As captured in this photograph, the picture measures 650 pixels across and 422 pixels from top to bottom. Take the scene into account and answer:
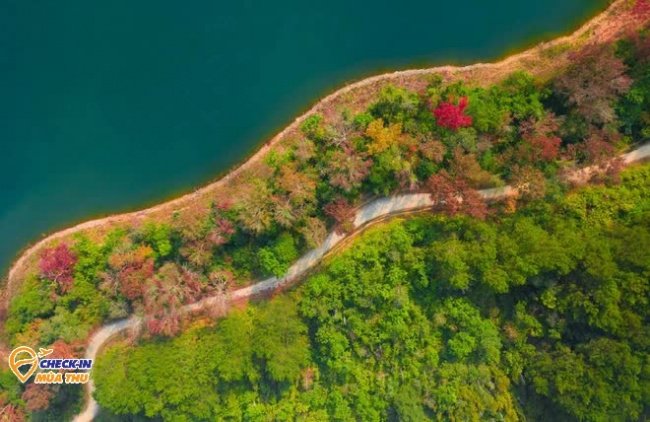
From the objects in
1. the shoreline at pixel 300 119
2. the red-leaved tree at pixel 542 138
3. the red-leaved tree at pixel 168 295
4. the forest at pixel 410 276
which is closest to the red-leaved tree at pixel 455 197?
the forest at pixel 410 276

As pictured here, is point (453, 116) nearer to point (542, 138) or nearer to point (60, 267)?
point (542, 138)

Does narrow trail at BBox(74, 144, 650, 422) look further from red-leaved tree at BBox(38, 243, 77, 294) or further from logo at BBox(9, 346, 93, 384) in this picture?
red-leaved tree at BBox(38, 243, 77, 294)

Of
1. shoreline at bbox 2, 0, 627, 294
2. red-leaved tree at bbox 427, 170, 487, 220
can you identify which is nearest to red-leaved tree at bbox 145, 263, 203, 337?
shoreline at bbox 2, 0, 627, 294

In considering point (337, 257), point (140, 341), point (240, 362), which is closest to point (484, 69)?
point (337, 257)

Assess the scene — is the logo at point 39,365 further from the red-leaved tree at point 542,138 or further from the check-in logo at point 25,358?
the red-leaved tree at point 542,138

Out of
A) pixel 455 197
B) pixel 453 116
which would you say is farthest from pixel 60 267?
pixel 453 116
